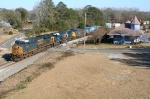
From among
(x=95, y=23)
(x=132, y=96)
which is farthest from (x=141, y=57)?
(x=95, y=23)

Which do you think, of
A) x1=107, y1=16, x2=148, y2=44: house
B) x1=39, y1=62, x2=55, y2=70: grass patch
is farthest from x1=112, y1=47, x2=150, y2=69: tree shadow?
x1=39, y1=62, x2=55, y2=70: grass patch

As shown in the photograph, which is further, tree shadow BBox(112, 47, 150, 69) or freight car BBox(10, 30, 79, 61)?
freight car BBox(10, 30, 79, 61)

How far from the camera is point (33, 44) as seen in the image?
32938 millimetres

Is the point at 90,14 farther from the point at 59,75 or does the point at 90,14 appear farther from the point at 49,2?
the point at 59,75

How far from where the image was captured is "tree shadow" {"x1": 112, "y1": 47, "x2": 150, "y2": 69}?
1047 inches

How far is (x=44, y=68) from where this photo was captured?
24766mm

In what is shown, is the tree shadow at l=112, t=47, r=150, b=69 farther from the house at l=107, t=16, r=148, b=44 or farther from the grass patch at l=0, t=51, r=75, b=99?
the grass patch at l=0, t=51, r=75, b=99

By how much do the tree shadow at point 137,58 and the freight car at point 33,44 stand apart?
1371 cm

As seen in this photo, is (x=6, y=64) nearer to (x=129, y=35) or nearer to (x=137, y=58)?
(x=137, y=58)

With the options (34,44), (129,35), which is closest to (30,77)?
(34,44)

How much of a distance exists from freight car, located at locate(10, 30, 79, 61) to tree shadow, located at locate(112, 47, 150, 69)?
13709mm

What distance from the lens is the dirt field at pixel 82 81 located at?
15828mm

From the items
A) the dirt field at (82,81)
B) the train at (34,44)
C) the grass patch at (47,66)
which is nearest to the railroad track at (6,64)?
the train at (34,44)

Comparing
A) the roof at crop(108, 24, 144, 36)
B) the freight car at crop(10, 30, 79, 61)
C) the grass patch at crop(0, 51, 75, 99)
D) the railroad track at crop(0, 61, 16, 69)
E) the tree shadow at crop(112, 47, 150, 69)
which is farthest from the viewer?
the roof at crop(108, 24, 144, 36)
